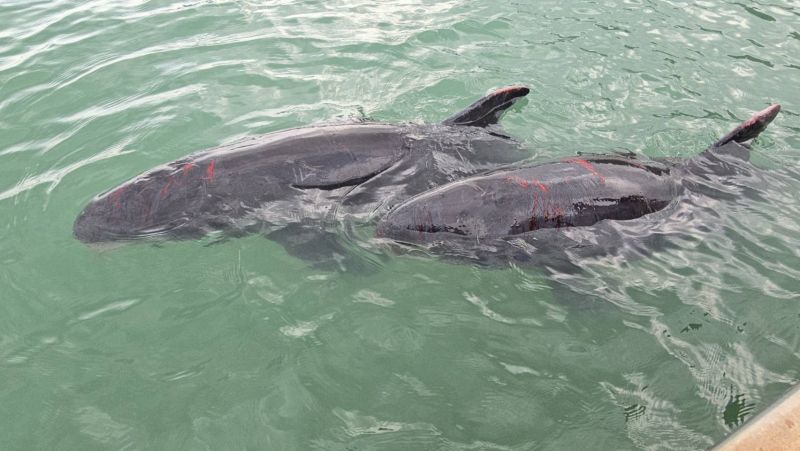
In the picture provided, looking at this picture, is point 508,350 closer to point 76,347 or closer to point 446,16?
point 76,347

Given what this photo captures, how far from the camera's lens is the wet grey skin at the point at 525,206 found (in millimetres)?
5480

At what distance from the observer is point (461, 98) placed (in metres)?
8.47

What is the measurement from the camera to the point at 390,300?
527 centimetres

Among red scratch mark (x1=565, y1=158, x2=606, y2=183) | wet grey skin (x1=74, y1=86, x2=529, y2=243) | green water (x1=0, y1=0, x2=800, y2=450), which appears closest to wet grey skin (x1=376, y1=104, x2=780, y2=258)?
red scratch mark (x1=565, y1=158, x2=606, y2=183)

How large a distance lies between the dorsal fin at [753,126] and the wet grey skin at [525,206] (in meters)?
1.40

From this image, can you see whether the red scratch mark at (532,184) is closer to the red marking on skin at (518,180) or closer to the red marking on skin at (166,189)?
the red marking on skin at (518,180)

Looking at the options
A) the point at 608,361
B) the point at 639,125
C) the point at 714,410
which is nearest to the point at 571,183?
the point at 608,361

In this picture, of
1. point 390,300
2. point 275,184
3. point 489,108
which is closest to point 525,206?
point 390,300

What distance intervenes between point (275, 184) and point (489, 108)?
101 inches

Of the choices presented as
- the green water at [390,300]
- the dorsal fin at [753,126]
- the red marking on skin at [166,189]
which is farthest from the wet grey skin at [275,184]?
the dorsal fin at [753,126]

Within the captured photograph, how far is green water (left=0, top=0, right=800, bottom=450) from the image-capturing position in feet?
13.9

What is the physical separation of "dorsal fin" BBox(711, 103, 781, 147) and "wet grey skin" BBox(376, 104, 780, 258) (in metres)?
1.40

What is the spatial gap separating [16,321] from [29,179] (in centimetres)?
248

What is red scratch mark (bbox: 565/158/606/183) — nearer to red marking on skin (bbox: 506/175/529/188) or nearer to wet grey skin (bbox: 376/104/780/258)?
wet grey skin (bbox: 376/104/780/258)
